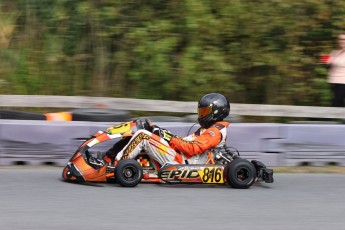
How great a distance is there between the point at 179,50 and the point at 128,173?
18.5 feet

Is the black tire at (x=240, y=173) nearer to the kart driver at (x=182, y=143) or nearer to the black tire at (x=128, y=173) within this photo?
the kart driver at (x=182, y=143)

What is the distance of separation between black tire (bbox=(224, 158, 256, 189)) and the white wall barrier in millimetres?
1557

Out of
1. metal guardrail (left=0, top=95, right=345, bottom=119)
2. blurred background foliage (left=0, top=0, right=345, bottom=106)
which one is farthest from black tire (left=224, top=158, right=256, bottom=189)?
blurred background foliage (left=0, top=0, right=345, bottom=106)

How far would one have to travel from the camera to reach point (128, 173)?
716 cm

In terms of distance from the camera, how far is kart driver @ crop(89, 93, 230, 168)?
7.24 meters

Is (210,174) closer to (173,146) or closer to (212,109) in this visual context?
(173,146)

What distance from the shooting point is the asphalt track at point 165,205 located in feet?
19.1

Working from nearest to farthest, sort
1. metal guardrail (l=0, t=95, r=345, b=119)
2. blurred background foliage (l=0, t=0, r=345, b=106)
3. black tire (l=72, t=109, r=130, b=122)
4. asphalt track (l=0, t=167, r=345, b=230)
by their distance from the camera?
asphalt track (l=0, t=167, r=345, b=230)
black tire (l=72, t=109, r=130, b=122)
metal guardrail (l=0, t=95, r=345, b=119)
blurred background foliage (l=0, t=0, r=345, b=106)

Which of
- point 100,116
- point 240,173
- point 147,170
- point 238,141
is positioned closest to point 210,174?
point 240,173

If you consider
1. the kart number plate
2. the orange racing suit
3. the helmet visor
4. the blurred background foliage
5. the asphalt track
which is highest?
the blurred background foliage

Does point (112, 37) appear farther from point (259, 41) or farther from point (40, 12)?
point (259, 41)

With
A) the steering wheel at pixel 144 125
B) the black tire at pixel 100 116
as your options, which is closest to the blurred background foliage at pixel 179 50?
the black tire at pixel 100 116

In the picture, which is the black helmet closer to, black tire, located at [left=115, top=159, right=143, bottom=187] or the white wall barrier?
black tire, located at [left=115, top=159, right=143, bottom=187]

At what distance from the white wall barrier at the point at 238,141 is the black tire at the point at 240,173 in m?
1.56
